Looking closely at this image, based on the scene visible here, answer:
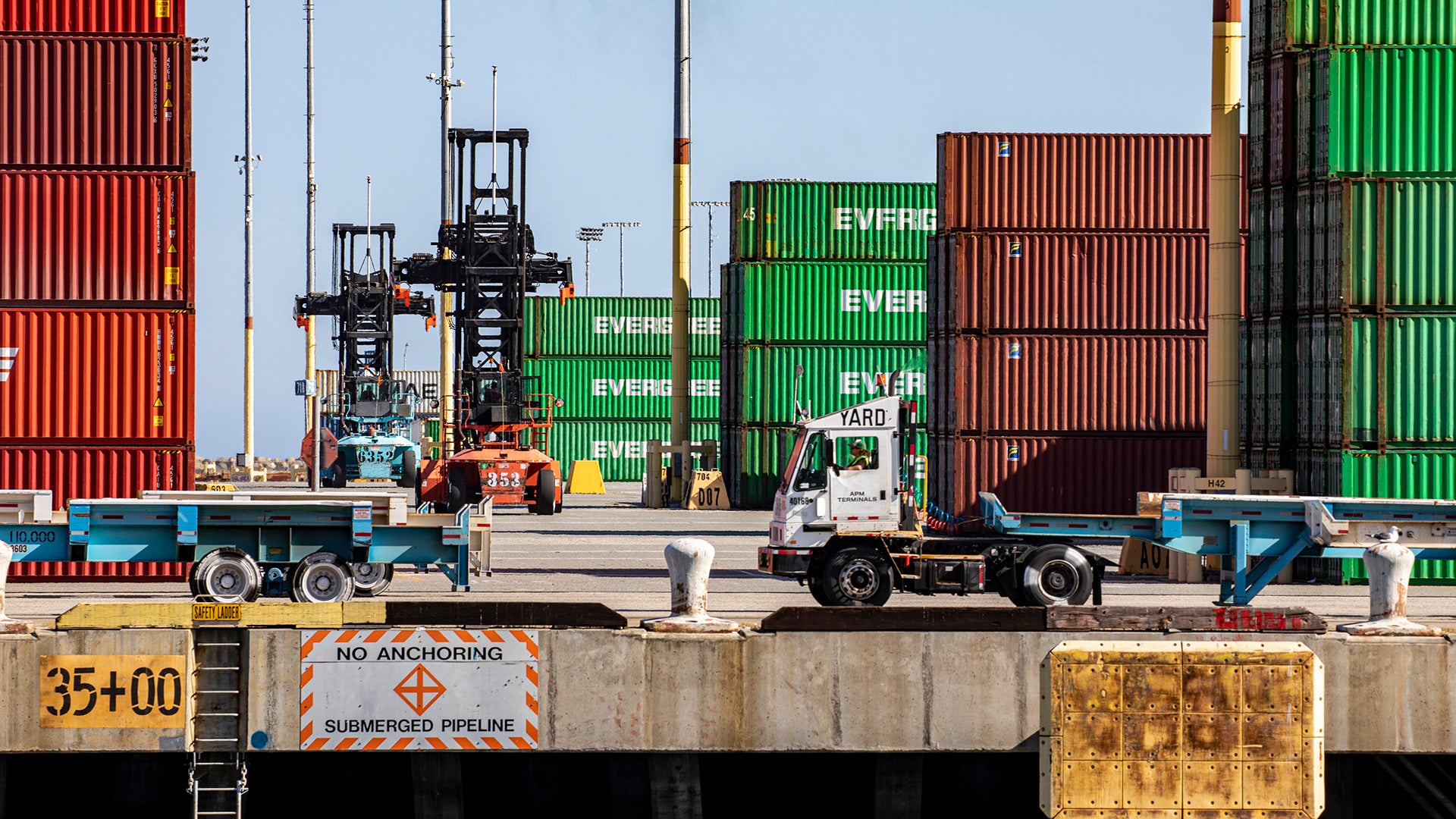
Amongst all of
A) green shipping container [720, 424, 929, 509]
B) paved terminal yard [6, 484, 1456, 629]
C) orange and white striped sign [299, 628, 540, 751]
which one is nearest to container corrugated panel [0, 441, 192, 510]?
paved terminal yard [6, 484, 1456, 629]

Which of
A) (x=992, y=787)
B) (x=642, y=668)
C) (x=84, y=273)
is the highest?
(x=84, y=273)

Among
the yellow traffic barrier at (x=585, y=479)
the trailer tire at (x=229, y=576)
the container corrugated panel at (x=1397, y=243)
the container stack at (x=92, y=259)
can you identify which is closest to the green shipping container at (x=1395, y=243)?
the container corrugated panel at (x=1397, y=243)

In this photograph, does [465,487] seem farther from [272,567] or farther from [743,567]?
[272,567]

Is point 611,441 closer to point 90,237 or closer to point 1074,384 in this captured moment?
point 1074,384

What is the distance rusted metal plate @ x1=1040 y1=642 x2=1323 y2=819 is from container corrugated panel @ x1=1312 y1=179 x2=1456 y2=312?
12775 mm

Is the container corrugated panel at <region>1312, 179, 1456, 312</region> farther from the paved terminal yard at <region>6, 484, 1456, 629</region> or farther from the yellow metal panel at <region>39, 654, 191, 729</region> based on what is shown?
the yellow metal panel at <region>39, 654, 191, 729</region>

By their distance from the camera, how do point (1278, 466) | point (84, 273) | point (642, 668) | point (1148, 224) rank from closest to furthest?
1. point (642, 668)
2. point (84, 273)
3. point (1278, 466)
4. point (1148, 224)

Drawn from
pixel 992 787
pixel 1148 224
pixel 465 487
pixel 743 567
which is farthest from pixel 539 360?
pixel 992 787

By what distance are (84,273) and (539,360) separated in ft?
151

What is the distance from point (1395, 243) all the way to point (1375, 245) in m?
0.29

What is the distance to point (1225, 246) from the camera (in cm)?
2769

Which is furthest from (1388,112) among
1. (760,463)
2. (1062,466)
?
(760,463)

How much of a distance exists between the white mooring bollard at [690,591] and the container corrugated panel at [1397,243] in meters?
14.1

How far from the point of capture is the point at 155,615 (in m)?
14.5
